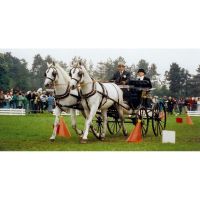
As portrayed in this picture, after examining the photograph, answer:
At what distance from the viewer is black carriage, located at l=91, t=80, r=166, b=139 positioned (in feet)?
43.4

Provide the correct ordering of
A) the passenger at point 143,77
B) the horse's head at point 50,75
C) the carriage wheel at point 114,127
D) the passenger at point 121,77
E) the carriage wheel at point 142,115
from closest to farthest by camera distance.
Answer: the horse's head at point 50,75
the passenger at point 143,77
the passenger at point 121,77
the carriage wheel at point 142,115
the carriage wheel at point 114,127

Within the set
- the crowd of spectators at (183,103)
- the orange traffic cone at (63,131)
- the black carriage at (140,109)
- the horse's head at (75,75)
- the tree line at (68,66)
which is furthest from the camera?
the black carriage at (140,109)

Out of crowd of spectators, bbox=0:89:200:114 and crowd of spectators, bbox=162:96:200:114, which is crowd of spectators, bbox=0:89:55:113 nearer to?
crowd of spectators, bbox=0:89:200:114

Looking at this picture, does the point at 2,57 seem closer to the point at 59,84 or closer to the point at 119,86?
the point at 59,84

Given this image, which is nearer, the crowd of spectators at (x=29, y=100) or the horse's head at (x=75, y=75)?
the crowd of spectators at (x=29, y=100)

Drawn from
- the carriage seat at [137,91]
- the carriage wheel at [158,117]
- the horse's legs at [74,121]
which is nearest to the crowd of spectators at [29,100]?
the horse's legs at [74,121]

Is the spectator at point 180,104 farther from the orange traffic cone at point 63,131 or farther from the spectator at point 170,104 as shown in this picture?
the orange traffic cone at point 63,131

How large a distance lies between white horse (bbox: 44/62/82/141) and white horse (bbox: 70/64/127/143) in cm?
33

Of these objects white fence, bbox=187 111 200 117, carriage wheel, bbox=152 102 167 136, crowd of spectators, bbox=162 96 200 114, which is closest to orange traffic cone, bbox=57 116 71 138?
carriage wheel, bbox=152 102 167 136

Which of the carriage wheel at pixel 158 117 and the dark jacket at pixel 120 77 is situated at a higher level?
the dark jacket at pixel 120 77

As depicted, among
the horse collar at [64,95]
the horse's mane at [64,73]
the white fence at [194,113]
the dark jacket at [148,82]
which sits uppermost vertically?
the horse's mane at [64,73]

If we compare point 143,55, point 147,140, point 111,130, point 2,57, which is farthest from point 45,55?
point 111,130

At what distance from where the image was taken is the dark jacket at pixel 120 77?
13098 mm

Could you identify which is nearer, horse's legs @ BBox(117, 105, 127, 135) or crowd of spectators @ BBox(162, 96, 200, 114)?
crowd of spectators @ BBox(162, 96, 200, 114)
